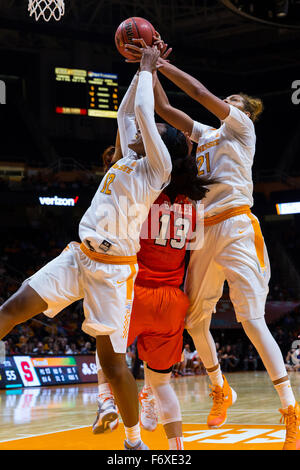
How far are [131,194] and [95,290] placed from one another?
0.58 metres

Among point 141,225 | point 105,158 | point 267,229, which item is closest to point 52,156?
point 267,229

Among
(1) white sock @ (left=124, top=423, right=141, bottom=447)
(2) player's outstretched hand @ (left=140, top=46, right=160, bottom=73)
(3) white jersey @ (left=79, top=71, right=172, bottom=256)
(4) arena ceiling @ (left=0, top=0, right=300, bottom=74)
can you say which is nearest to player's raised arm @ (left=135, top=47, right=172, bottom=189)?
(3) white jersey @ (left=79, top=71, right=172, bottom=256)

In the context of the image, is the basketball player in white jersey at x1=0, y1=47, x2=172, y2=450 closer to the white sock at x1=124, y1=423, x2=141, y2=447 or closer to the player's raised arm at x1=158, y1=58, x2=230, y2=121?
the white sock at x1=124, y1=423, x2=141, y2=447

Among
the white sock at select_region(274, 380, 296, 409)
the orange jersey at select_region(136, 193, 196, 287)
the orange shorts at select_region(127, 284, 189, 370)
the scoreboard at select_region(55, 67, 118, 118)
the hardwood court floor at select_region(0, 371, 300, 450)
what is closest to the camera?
the orange shorts at select_region(127, 284, 189, 370)

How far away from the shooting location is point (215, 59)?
2394 centimetres

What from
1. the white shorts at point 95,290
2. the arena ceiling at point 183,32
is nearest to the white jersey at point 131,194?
the white shorts at point 95,290

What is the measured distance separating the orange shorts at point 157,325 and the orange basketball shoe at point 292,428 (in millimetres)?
809

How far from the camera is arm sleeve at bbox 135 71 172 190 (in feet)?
11.7

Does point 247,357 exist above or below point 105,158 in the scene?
below

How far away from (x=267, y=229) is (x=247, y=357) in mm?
7092

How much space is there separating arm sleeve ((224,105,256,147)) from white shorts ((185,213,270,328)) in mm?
542

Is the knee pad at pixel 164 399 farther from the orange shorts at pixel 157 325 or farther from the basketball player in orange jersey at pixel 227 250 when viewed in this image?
the basketball player in orange jersey at pixel 227 250

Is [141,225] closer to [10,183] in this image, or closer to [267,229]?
[10,183]

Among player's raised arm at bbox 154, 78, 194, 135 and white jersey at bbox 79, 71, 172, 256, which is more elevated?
player's raised arm at bbox 154, 78, 194, 135
